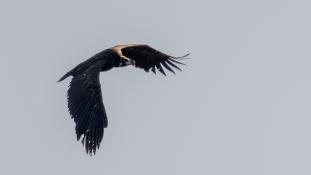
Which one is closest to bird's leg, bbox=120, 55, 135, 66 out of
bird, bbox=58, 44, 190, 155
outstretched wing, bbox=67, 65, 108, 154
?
bird, bbox=58, 44, 190, 155

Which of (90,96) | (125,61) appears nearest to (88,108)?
(90,96)

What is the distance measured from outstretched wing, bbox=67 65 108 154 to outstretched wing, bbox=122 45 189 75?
4.71 metres

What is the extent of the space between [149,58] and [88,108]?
637 cm

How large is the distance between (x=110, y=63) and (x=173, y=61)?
→ 10.3 feet

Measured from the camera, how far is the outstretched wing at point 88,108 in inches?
1081

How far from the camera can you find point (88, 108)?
2805 centimetres

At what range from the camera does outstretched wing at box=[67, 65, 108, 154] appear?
90.1 feet

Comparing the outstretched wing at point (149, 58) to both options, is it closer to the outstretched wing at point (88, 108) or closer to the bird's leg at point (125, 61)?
the bird's leg at point (125, 61)

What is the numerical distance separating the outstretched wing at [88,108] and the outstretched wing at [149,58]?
4.71 metres

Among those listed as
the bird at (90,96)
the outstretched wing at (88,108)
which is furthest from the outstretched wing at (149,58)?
the outstretched wing at (88,108)

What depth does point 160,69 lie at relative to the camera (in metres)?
34.2

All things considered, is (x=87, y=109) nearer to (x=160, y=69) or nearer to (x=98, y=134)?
(x=98, y=134)

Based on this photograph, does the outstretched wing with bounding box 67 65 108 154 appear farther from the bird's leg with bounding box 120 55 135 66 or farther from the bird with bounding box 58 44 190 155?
the bird's leg with bounding box 120 55 135 66

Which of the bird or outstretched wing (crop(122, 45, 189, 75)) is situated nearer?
the bird
